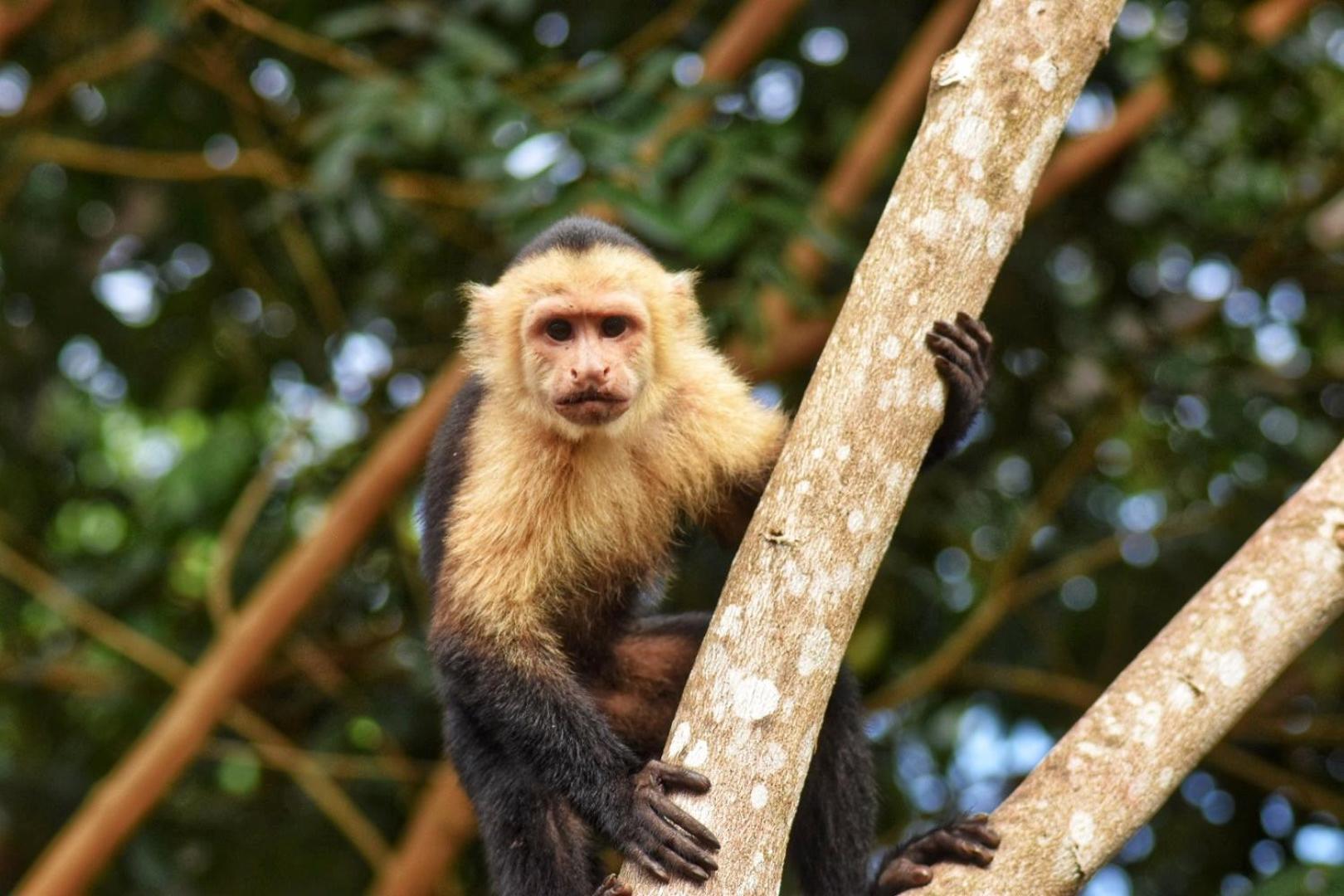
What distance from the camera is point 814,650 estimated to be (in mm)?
2748

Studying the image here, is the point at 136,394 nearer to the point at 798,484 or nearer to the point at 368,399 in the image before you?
the point at 368,399

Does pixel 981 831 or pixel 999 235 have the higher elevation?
pixel 999 235

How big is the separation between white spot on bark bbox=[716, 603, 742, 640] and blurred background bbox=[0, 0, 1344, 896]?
236cm

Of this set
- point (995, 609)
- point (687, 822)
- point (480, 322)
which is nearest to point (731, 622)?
point (687, 822)

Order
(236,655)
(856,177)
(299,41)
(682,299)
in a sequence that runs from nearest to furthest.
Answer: (682,299) → (299,41) → (236,655) → (856,177)

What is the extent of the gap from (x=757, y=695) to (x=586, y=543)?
1.02 meters

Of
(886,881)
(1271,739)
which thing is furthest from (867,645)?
(886,881)

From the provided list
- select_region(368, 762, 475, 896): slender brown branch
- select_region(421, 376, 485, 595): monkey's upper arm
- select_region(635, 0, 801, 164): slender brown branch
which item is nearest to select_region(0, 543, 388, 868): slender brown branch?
select_region(368, 762, 475, 896): slender brown branch

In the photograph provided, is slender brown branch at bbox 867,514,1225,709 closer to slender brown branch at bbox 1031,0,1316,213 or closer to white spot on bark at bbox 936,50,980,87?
slender brown branch at bbox 1031,0,1316,213

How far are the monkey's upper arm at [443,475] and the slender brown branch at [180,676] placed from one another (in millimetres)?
2077

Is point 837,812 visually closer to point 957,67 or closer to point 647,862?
point 647,862

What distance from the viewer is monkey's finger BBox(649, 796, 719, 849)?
2691 mm

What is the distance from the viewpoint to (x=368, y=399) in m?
6.14

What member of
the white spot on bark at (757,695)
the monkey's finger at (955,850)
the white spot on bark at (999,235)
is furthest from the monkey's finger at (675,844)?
the white spot on bark at (999,235)
